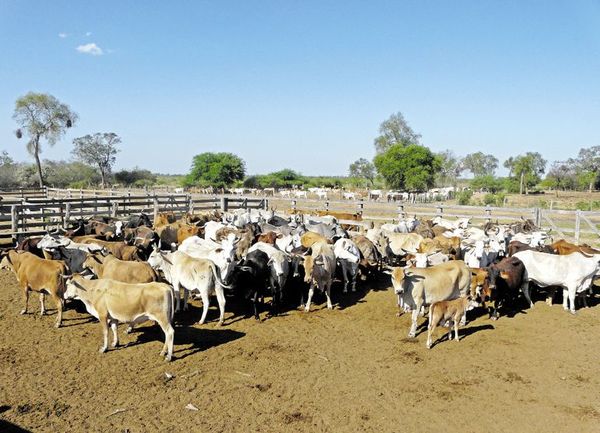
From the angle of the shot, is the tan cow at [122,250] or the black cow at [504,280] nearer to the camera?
the black cow at [504,280]

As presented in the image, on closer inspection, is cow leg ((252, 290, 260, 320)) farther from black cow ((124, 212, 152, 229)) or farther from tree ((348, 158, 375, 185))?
tree ((348, 158, 375, 185))

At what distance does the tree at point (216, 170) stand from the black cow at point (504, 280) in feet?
172

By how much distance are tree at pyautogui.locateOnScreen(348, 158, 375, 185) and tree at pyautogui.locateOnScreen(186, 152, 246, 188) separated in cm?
3119

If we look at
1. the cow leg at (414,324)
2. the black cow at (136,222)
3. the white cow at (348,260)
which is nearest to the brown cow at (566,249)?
the white cow at (348,260)

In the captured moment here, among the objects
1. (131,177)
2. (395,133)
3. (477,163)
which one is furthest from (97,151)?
(477,163)

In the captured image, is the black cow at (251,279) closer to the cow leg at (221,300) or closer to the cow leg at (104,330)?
the cow leg at (221,300)

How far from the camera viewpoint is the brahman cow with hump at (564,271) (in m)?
9.59

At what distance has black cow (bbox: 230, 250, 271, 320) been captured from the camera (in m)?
9.38

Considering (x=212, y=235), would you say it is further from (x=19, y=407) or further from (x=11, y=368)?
(x=19, y=407)

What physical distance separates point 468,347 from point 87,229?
12142 mm

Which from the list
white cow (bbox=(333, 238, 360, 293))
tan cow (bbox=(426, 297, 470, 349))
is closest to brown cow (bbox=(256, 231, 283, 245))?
white cow (bbox=(333, 238, 360, 293))

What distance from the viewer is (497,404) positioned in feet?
19.4

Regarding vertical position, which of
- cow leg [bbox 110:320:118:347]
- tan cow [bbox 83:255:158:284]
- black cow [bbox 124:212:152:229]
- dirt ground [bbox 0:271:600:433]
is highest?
black cow [bbox 124:212:152:229]

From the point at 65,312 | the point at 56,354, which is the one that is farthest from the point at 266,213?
the point at 56,354
